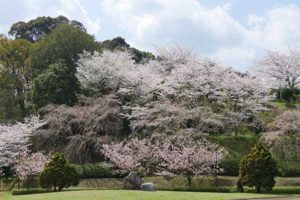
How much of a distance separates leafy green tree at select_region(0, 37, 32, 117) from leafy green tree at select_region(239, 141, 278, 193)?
27070 mm

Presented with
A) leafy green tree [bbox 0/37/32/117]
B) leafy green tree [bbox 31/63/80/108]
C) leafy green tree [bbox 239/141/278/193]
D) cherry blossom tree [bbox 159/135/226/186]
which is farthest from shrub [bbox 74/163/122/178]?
leafy green tree [bbox 0/37/32/117]

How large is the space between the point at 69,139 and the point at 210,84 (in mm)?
13306

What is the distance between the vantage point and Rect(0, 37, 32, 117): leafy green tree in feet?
151

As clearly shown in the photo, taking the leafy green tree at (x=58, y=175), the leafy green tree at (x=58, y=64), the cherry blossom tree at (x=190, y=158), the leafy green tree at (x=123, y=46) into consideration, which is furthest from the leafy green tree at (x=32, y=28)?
the leafy green tree at (x=58, y=175)

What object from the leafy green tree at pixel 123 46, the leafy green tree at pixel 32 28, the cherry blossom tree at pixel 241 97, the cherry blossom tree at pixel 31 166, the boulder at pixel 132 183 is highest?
the leafy green tree at pixel 32 28

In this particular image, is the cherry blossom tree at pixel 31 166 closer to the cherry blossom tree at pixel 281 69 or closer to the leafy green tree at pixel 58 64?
the leafy green tree at pixel 58 64

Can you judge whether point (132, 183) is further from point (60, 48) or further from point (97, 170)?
point (60, 48)

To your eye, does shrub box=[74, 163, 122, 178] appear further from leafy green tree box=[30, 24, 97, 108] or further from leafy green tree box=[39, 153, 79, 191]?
leafy green tree box=[30, 24, 97, 108]

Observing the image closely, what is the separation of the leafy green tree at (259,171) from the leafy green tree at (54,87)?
64.3 ft

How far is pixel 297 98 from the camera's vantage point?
47500 mm

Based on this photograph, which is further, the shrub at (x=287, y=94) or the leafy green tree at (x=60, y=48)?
the shrub at (x=287, y=94)

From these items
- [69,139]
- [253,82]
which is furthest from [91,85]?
[253,82]

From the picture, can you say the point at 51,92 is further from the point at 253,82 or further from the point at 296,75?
the point at 296,75

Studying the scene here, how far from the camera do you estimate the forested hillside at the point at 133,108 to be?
33094mm
